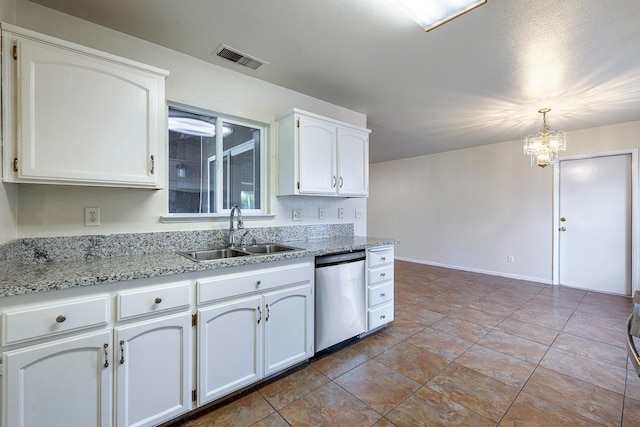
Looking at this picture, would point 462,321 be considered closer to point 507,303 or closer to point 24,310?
point 507,303

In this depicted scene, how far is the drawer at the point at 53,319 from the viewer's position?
44.1 inches

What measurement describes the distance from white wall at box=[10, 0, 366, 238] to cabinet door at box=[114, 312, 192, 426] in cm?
81

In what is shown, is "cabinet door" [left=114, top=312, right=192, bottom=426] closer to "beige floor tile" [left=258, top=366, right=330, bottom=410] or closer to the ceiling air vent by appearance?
"beige floor tile" [left=258, top=366, right=330, bottom=410]

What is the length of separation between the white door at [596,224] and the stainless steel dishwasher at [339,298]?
12.9ft

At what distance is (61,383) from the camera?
1229 millimetres

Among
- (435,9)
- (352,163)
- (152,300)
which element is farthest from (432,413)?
(435,9)

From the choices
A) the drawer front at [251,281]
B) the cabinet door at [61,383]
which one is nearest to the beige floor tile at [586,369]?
the drawer front at [251,281]

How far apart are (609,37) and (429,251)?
4.59 meters

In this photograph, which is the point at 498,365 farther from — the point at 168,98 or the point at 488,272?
the point at 488,272

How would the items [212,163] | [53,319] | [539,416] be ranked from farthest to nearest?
[212,163] < [539,416] < [53,319]

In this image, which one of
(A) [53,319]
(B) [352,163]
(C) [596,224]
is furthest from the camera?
(C) [596,224]

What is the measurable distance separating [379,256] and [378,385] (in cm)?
108

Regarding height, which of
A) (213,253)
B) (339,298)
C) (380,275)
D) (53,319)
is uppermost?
(213,253)

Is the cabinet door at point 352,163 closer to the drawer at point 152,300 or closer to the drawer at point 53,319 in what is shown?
the drawer at point 152,300
